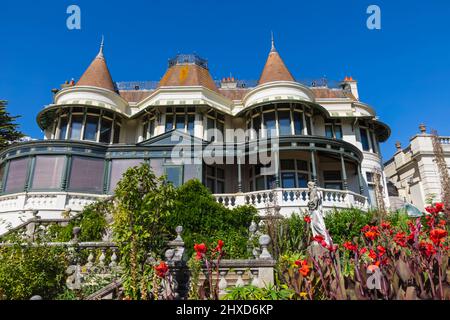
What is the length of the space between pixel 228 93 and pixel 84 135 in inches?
476

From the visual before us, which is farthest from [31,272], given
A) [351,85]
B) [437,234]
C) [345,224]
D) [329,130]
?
[351,85]

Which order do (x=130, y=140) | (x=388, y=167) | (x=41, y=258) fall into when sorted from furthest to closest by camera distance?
(x=388, y=167) < (x=130, y=140) < (x=41, y=258)

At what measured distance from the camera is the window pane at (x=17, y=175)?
16.2 m

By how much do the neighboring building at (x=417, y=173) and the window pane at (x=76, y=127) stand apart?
22.2 m

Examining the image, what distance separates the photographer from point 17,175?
16531 mm

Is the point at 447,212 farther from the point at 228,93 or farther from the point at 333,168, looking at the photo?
the point at 228,93

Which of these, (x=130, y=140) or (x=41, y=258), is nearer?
(x=41, y=258)

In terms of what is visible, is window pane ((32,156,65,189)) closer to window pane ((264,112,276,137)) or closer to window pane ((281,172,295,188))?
window pane ((264,112,276,137))

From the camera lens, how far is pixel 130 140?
864 inches

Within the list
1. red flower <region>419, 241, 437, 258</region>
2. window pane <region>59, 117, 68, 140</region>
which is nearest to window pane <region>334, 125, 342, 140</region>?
window pane <region>59, 117, 68, 140</region>

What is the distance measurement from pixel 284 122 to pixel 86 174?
1275 cm

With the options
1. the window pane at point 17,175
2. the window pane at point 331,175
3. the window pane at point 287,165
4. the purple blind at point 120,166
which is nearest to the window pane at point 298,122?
the window pane at point 287,165

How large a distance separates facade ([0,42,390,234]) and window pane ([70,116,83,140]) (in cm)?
9
